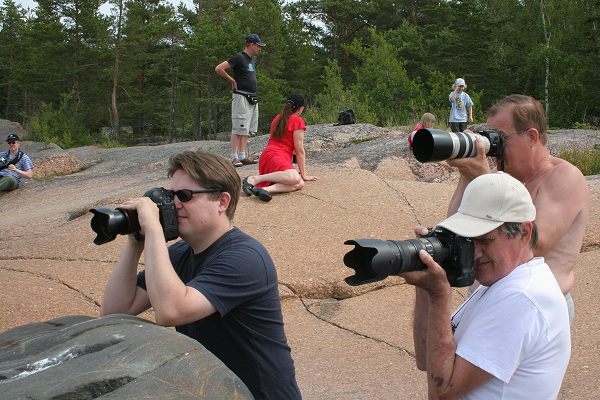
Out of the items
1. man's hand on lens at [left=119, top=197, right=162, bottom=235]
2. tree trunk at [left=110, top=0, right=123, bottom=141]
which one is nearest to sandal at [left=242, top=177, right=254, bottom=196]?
man's hand on lens at [left=119, top=197, right=162, bottom=235]

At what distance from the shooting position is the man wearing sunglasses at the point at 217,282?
2488 mm

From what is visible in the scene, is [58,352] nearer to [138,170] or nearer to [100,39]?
[138,170]

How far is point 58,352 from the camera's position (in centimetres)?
220

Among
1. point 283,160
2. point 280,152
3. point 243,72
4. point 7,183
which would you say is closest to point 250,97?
point 243,72

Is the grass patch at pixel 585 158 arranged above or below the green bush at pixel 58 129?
above

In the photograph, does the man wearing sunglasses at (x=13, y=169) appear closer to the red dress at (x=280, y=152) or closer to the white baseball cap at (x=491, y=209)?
the red dress at (x=280, y=152)

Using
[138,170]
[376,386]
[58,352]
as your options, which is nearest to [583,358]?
[376,386]

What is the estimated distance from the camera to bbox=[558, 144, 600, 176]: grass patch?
10508 mm

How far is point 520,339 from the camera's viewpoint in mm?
1991

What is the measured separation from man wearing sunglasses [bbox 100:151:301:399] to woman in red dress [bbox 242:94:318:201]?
460 centimetres

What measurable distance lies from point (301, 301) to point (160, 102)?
3804 cm

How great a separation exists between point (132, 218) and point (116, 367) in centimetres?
77

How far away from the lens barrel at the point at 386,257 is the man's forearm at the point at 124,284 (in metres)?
1.06

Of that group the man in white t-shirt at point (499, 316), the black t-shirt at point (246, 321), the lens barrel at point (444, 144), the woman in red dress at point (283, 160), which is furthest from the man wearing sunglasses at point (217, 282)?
the woman in red dress at point (283, 160)
